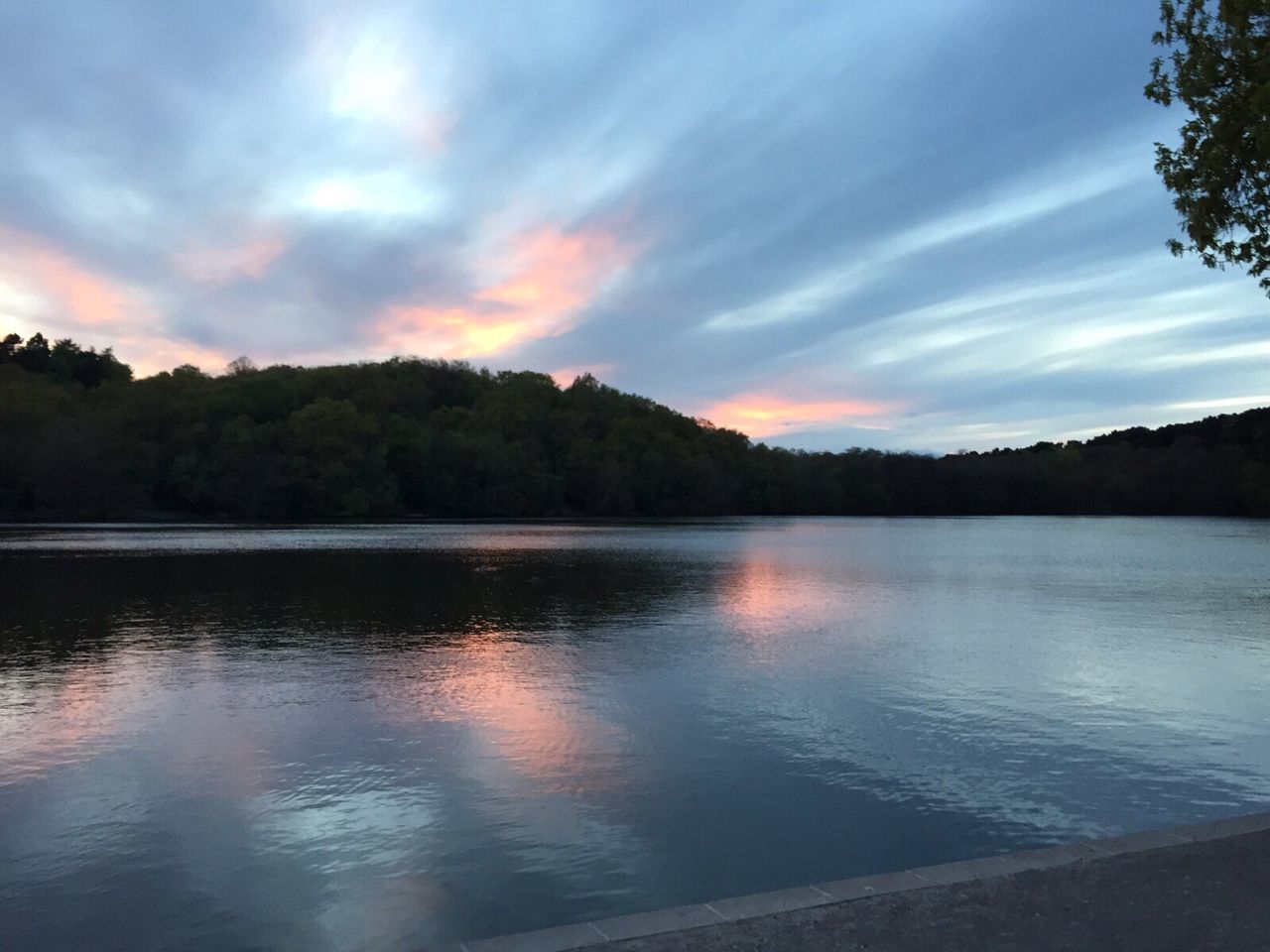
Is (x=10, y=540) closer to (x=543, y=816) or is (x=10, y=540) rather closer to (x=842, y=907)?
(x=543, y=816)

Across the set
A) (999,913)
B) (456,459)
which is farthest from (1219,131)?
(456,459)

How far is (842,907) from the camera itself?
190 inches

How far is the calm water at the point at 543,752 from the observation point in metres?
6.77

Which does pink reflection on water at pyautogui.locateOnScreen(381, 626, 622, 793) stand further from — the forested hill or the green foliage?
the forested hill

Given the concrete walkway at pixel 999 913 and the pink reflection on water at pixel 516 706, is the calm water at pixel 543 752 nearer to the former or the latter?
the pink reflection on water at pixel 516 706

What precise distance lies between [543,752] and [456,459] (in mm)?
99723

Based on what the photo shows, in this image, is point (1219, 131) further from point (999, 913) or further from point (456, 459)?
point (456, 459)

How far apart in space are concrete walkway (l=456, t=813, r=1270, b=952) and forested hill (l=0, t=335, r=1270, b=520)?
87990 mm

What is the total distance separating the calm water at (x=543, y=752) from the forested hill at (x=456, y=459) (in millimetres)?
68972

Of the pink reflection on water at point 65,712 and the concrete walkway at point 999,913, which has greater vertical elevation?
the concrete walkway at point 999,913

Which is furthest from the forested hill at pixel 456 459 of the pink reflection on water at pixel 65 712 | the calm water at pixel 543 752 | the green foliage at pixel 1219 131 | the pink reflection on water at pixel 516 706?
the green foliage at pixel 1219 131

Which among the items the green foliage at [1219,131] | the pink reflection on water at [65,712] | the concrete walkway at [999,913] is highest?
the green foliage at [1219,131]

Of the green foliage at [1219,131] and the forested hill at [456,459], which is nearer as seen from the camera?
the green foliage at [1219,131]

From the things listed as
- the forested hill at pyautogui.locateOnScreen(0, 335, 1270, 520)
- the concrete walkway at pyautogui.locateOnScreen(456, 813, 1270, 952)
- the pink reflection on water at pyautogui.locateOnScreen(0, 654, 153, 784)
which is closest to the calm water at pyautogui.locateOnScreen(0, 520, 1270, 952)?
the pink reflection on water at pyautogui.locateOnScreen(0, 654, 153, 784)
